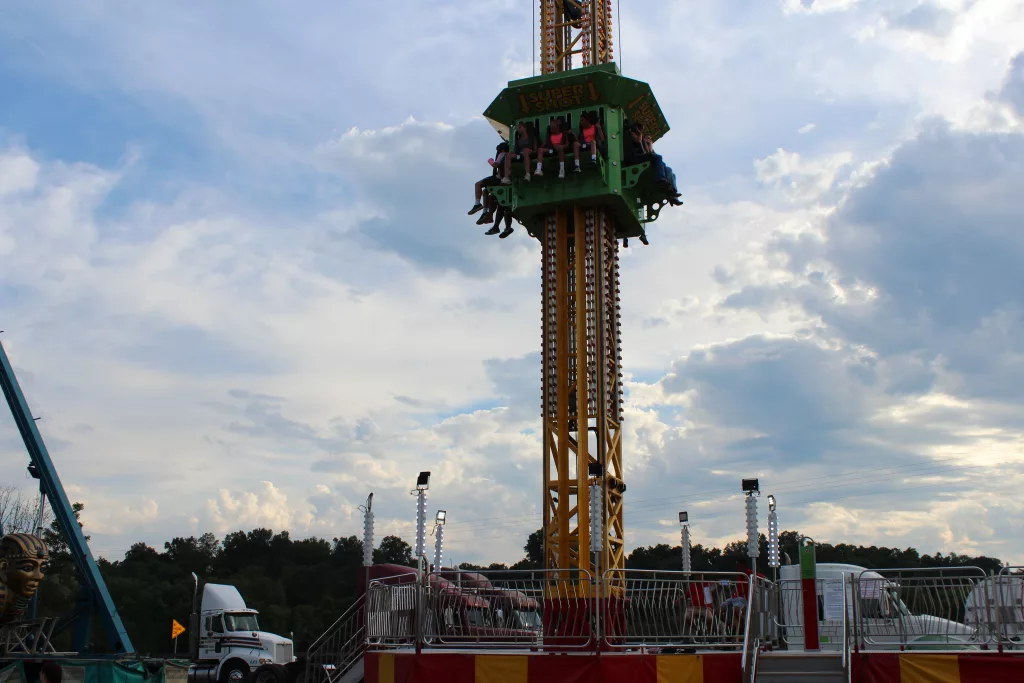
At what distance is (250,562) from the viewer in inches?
3287

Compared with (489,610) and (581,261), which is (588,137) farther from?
(489,610)

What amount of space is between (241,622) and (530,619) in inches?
737

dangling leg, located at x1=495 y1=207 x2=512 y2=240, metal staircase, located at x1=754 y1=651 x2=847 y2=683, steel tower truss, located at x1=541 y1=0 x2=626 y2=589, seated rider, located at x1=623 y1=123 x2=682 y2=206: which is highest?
seated rider, located at x1=623 y1=123 x2=682 y2=206

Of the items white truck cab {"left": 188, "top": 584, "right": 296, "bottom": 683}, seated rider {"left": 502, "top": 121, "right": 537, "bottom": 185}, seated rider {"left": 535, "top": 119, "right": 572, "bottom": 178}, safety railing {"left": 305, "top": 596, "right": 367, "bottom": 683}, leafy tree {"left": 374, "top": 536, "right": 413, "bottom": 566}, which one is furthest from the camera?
leafy tree {"left": 374, "top": 536, "right": 413, "bottom": 566}

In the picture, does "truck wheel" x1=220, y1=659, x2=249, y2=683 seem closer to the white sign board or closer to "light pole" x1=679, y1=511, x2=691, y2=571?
"light pole" x1=679, y1=511, x2=691, y2=571

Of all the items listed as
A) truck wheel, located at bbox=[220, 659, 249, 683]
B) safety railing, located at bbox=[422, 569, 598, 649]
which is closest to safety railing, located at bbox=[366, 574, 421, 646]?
safety railing, located at bbox=[422, 569, 598, 649]

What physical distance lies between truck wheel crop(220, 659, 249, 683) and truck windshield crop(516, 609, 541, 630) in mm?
17422

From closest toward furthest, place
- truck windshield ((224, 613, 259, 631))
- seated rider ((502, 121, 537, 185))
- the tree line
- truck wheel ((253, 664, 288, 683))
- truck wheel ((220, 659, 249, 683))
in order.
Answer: seated rider ((502, 121, 537, 185))
truck wheel ((253, 664, 288, 683))
truck wheel ((220, 659, 249, 683))
truck windshield ((224, 613, 259, 631))
the tree line

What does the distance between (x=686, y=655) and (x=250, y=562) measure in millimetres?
76370

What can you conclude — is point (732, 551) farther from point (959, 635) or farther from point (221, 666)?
point (959, 635)

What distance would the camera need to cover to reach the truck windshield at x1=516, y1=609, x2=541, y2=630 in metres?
14.5

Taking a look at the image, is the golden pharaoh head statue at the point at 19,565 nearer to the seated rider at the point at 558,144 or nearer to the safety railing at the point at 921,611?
the seated rider at the point at 558,144

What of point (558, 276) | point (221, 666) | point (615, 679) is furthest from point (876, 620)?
point (221, 666)

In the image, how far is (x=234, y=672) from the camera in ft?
96.4
